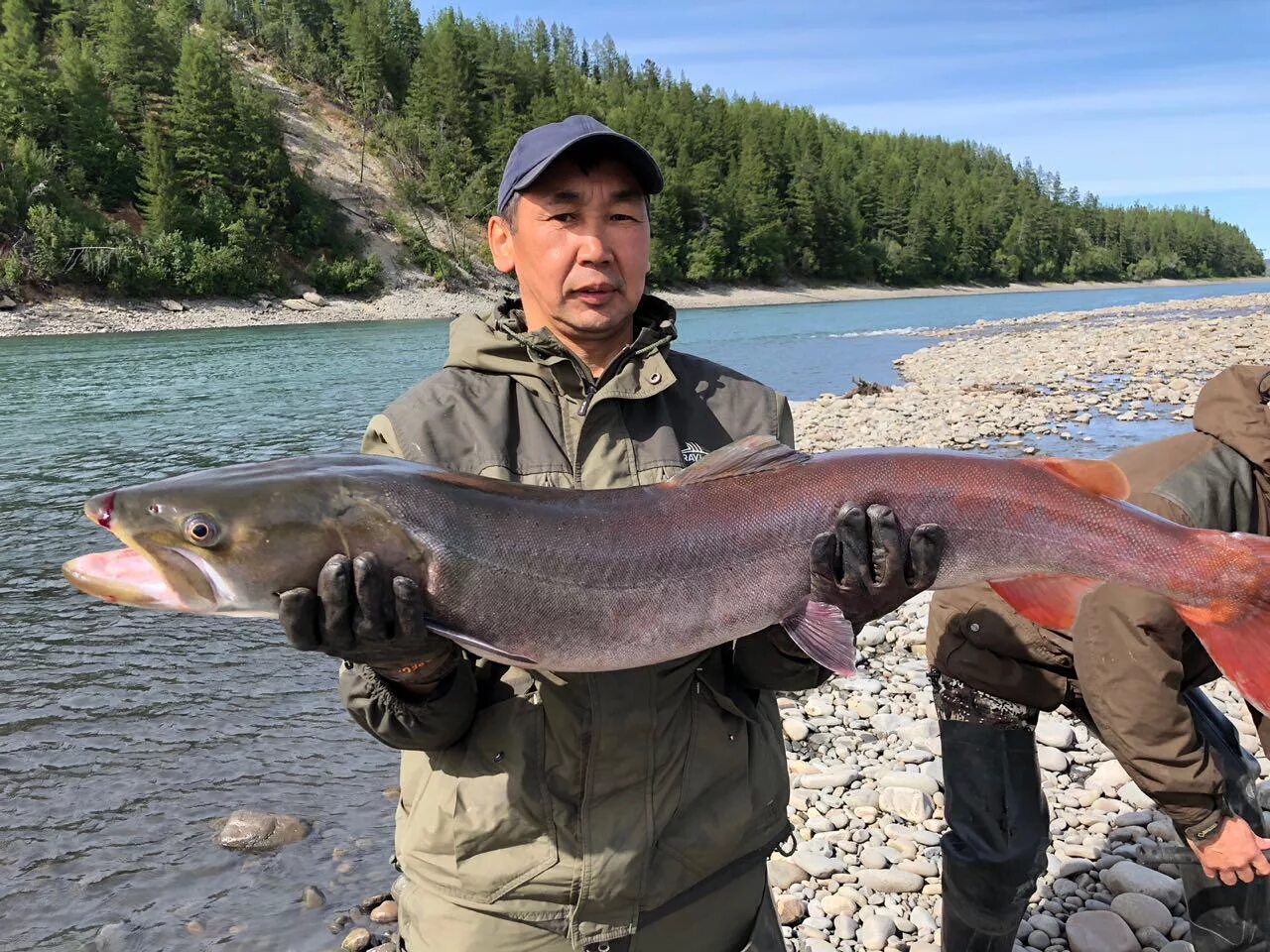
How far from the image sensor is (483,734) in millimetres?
2230

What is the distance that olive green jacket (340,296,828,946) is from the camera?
2158 mm

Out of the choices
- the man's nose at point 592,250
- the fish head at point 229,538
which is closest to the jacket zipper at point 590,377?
the man's nose at point 592,250

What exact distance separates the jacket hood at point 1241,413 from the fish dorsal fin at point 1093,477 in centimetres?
77

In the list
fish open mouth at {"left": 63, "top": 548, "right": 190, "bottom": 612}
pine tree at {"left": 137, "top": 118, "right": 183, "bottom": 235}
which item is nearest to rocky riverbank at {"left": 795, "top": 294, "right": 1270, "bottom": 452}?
fish open mouth at {"left": 63, "top": 548, "right": 190, "bottom": 612}

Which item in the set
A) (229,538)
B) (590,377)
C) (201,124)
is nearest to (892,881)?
(590,377)

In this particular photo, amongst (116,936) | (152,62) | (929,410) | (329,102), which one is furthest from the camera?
(329,102)

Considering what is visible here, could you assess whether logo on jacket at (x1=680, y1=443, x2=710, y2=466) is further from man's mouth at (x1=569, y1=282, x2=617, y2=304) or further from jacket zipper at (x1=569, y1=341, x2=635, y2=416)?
man's mouth at (x1=569, y1=282, x2=617, y2=304)

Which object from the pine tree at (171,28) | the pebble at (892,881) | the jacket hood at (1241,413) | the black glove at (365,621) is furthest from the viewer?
the pine tree at (171,28)

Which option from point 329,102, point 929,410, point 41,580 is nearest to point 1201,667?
point 41,580

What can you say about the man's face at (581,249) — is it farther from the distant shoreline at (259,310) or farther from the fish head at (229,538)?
the distant shoreline at (259,310)

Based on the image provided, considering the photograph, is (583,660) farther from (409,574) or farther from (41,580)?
(41,580)

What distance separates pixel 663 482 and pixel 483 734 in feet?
2.66

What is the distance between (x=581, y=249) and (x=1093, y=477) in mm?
1653

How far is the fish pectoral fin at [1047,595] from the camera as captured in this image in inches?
105
